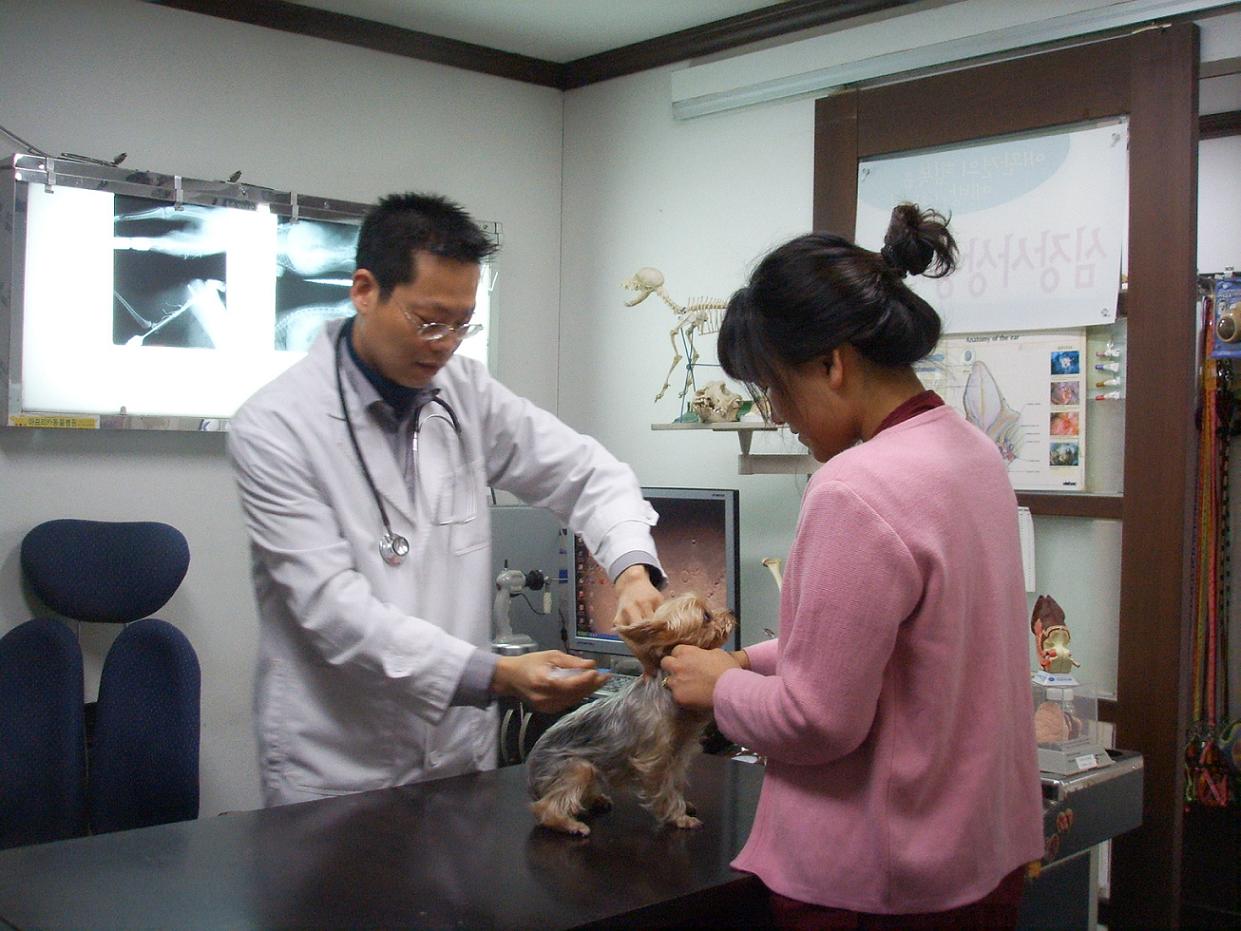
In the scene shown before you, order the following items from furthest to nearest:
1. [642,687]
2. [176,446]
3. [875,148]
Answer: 1. [176,446]
2. [875,148]
3. [642,687]

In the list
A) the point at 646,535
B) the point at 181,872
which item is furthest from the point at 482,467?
the point at 181,872

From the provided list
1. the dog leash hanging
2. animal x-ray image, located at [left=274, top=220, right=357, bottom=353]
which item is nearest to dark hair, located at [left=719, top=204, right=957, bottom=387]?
animal x-ray image, located at [left=274, top=220, right=357, bottom=353]

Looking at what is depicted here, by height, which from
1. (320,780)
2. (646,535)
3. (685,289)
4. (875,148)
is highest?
(875,148)

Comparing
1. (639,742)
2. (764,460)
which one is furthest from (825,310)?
(764,460)

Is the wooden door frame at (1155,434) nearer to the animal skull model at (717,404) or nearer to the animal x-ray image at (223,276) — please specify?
the animal skull model at (717,404)

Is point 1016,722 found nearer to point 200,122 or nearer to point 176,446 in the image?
point 176,446

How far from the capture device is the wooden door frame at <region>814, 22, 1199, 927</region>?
2.89m

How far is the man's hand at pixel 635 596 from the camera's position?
185cm

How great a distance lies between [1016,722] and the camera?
1341mm

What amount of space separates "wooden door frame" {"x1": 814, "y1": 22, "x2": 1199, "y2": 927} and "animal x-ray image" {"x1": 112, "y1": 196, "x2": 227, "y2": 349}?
2.64m

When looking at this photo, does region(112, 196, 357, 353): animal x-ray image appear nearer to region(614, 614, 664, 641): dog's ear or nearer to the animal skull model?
the animal skull model

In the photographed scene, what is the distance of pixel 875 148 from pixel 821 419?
7.83 ft

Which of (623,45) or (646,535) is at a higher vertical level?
(623,45)

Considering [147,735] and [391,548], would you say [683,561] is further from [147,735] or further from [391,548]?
[391,548]
